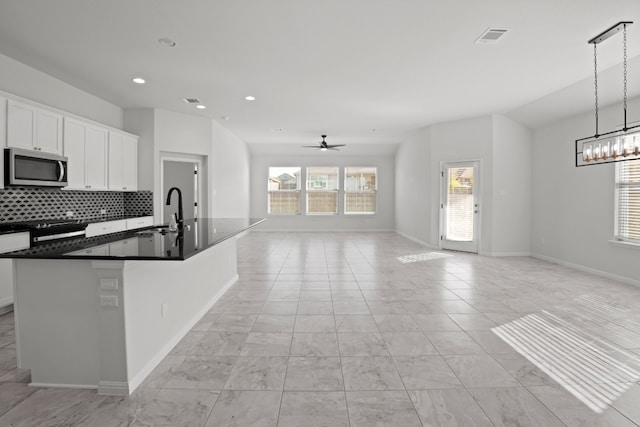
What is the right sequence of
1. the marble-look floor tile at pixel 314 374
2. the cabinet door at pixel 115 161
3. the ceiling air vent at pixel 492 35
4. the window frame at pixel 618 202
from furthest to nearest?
the cabinet door at pixel 115 161 < the window frame at pixel 618 202 < the ceiling air vent at pixel 492 35 < the marble-look floor tile at pixel 314 374

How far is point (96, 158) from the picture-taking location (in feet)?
16.6

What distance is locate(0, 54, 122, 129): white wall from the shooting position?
3.95 meters

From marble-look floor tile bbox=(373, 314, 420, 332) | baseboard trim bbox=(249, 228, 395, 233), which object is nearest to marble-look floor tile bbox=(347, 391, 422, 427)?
marble-look floor tile bbox=(373, 314, 420, 332)

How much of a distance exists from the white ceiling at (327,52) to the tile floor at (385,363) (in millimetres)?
3020

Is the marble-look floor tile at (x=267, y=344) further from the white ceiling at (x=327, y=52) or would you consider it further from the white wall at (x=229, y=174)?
the white wall at (x=229, y=174)

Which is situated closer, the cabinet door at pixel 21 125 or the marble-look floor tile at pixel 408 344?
the marble-look floor tile at pixel 408 344

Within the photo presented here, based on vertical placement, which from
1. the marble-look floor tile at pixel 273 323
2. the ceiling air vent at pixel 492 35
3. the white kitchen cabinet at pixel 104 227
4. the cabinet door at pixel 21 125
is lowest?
the marble-look floor tile at pixel 273 323

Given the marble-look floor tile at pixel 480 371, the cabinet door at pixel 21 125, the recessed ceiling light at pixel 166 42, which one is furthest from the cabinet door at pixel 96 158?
the marble-look floor tile at pixel 480 371

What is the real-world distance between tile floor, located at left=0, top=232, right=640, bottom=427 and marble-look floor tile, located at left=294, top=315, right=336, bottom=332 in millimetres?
11

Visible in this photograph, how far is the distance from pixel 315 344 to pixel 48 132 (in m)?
4.35

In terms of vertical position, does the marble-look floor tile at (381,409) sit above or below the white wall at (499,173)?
Answer: below

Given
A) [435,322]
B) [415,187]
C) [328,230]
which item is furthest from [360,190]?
[435,322]

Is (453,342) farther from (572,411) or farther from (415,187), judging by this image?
(415,187)

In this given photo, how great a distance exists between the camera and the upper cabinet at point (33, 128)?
3645 mm
